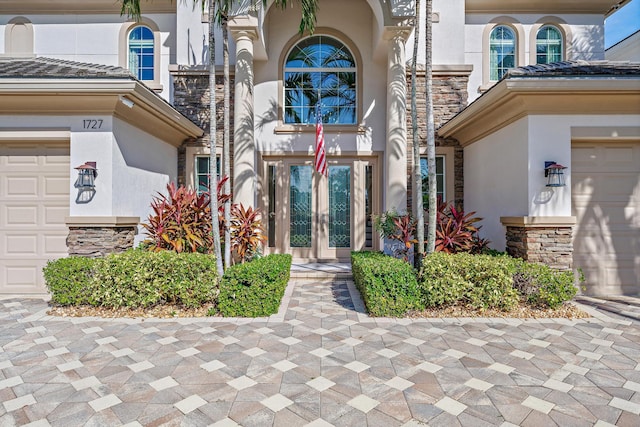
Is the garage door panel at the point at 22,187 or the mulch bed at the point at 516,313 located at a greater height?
the garage door panel at the point at 22,187

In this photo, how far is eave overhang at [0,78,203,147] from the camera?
548 cm

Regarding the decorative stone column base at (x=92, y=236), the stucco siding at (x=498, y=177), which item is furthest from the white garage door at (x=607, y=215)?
the decorative stone column base at (x=92, y=236)

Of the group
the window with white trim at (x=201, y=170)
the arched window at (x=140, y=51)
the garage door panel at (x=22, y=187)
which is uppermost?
the arched window at (x=140, y=51)

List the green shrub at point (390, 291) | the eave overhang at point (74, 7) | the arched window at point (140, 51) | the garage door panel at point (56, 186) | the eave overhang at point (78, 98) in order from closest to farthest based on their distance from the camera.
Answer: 1. the green shrub at point (390, 291)
2. the eave overhang at point (78, 98)
3. the garage door panel at point (56, 186)
4. the eave overhang at point (74, 7)
5. the arched window at point (140, 51)

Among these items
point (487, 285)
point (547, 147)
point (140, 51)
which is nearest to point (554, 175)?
point (547, 147)

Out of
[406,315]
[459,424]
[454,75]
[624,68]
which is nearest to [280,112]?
[454,75]

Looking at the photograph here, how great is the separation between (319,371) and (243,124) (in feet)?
19.6

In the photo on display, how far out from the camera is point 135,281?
5148 millimetres

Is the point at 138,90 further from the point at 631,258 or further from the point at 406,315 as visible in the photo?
the point at 631,258

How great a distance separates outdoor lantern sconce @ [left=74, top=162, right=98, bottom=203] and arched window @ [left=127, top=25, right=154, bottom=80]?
501cm

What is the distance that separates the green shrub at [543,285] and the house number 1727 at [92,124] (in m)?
7.27

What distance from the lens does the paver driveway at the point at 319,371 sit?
9.15ft

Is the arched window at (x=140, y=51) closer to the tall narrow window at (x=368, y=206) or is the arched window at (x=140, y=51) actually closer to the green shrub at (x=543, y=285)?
the tall narrow window at (x=368, y=206)

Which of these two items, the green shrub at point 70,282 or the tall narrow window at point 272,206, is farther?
the tall narrow window at point 272,206
